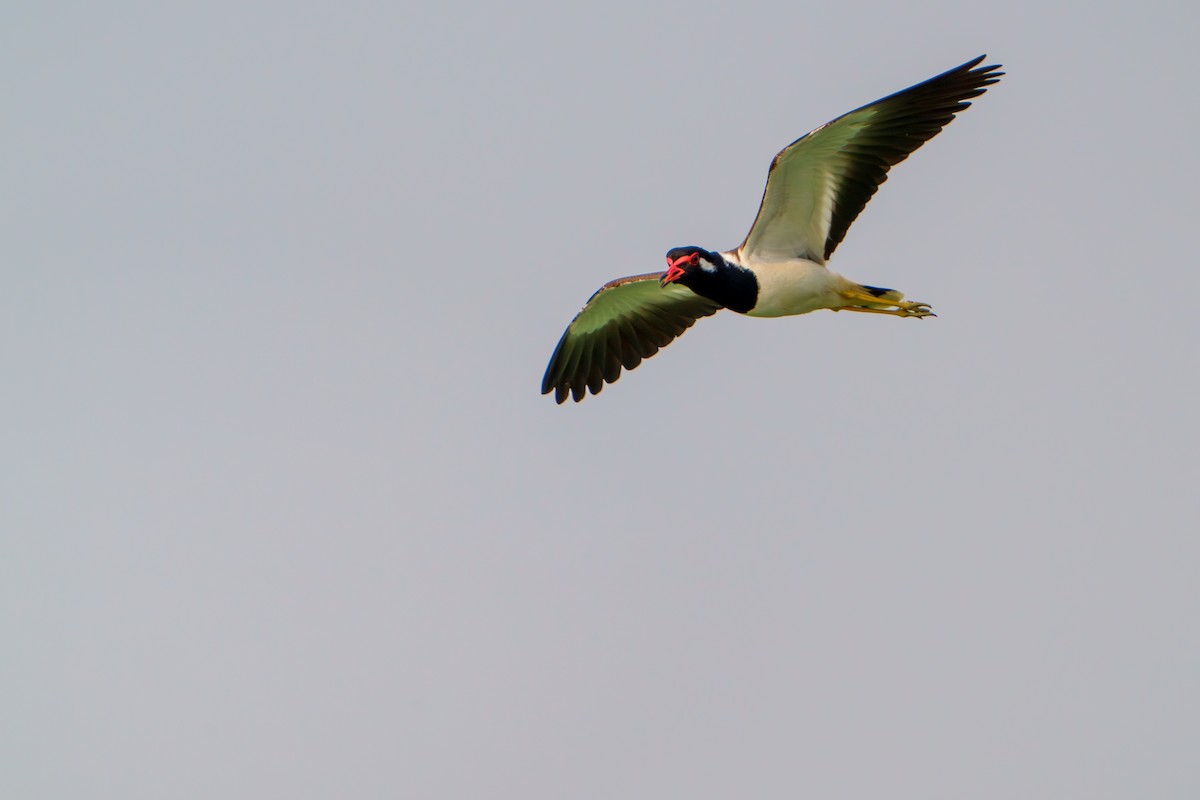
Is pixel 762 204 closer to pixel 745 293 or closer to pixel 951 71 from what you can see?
pixel 745 293

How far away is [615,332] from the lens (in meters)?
20.2

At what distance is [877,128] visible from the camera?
16.0 m

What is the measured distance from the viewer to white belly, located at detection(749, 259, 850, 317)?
16.5m

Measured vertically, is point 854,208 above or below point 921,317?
above

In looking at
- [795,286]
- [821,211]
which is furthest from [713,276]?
[821,211]

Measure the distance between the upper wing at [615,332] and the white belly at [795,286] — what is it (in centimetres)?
288

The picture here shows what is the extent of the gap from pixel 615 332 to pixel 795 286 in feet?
13.7

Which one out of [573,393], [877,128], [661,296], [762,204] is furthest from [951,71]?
[573,393]

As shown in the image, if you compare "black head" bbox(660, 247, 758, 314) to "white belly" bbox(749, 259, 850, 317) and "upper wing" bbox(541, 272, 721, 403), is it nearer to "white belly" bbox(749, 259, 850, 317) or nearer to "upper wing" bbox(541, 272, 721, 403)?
"white belly" bbox(749, 259, 850, 317)

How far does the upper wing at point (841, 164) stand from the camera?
15695 millimetres

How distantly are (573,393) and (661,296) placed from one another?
1.86 meters

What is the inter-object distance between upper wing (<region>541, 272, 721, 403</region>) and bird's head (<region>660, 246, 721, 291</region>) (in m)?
3.04

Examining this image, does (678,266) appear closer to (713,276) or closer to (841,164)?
(713,276)

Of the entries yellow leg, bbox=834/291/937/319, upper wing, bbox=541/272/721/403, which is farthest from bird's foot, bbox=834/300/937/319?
upper wing, bbox=541/272/721/403
